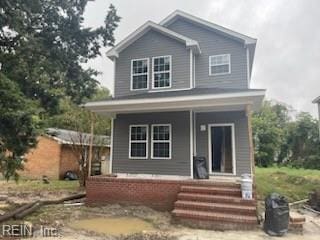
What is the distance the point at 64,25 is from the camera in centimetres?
877

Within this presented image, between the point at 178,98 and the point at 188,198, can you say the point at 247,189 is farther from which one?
the point at 178,98

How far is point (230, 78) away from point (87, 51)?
6288 mm

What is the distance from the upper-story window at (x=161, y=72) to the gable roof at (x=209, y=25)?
7.31ft

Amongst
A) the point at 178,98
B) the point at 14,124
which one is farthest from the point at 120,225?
the point at 178,98

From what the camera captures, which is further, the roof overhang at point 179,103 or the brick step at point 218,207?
the roof overhang at point 179,103

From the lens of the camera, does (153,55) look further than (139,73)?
No

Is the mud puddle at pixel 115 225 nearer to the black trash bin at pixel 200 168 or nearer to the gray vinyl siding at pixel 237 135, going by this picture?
the black trash bin at pixel 200 168

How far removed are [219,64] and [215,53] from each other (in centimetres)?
56

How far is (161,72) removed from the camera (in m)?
13.0

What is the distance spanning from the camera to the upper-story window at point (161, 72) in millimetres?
12797

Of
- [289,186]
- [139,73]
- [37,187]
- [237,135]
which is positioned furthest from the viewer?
[289,186]

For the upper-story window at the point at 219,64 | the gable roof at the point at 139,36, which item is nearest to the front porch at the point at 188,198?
the upper-story window at the point at 219,64

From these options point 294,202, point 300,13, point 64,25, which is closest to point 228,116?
A: point 294,202

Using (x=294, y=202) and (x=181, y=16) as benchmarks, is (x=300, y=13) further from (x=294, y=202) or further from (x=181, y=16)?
(x=294, y=202)
